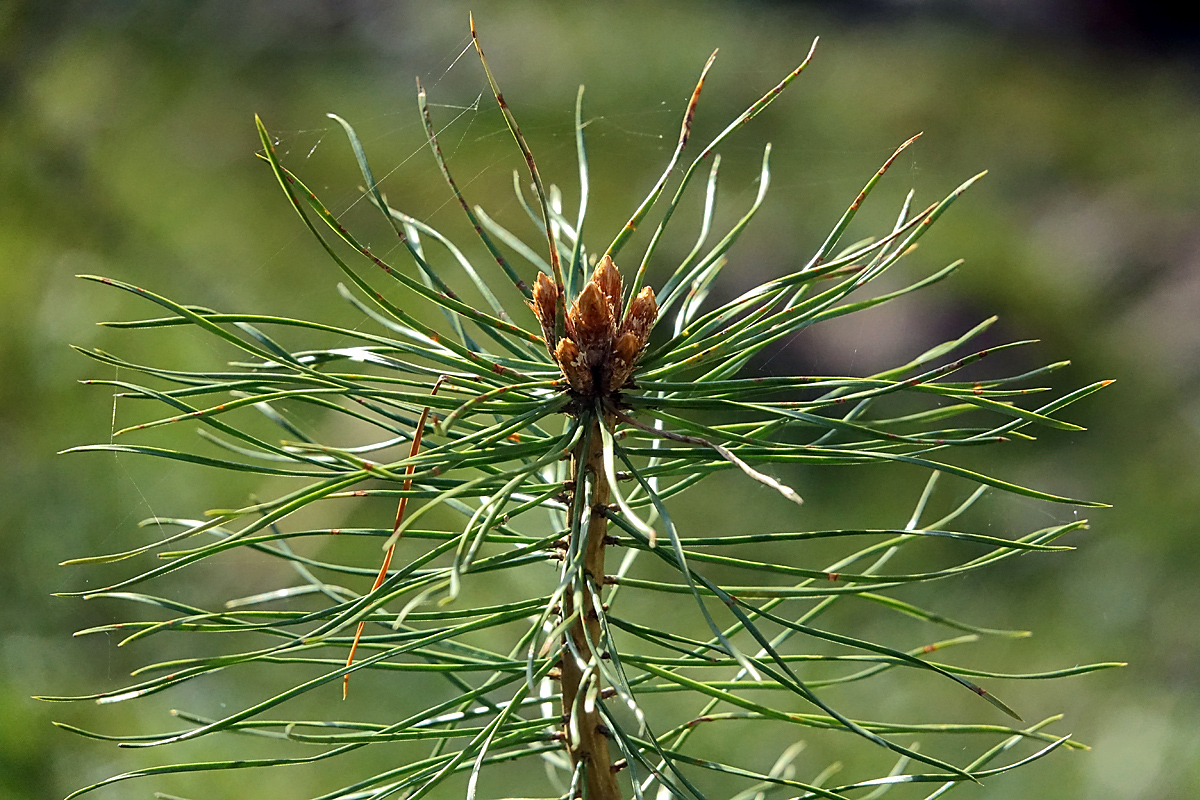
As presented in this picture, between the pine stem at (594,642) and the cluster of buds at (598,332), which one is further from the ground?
the cluster of buds at (598,332)

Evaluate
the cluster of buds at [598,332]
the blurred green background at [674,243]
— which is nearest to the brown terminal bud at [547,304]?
the cluster of buds at [598,332]

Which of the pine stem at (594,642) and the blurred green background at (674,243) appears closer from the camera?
the pine stem at (594,642)

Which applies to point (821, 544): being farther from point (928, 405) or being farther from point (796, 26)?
point (796, 26)

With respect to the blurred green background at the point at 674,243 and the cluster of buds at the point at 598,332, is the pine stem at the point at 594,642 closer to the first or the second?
the cluster of buds at the point at 598,332

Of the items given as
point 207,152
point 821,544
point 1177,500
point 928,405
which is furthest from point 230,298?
point 1177,500

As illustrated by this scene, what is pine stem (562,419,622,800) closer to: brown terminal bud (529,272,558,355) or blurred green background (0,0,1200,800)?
brown terminal bud (529,272,558,355)

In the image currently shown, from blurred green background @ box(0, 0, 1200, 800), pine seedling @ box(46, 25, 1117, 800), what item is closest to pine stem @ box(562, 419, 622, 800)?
pine seedling @ box(46, 25, 1117, 800)
